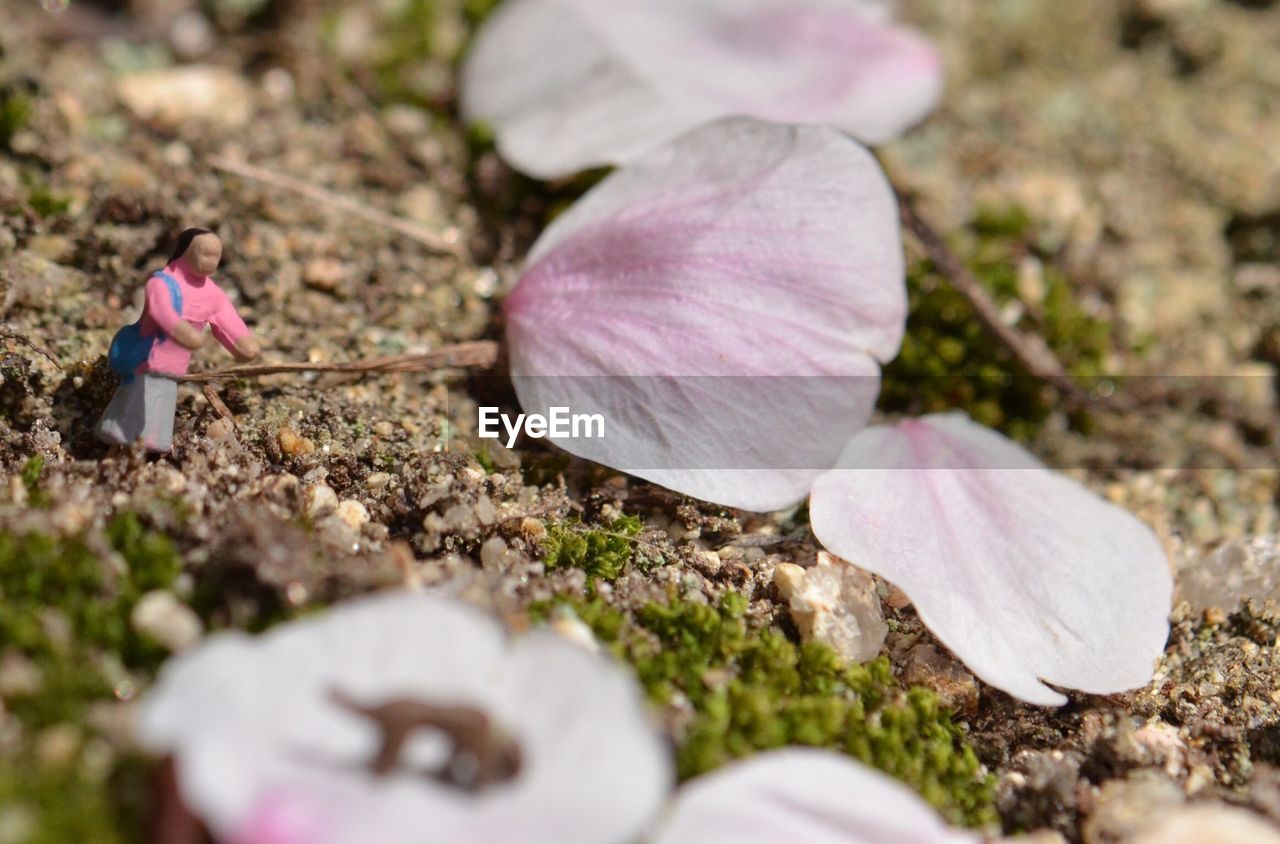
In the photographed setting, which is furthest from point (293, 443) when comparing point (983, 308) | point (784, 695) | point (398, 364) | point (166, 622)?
point (983, 308)

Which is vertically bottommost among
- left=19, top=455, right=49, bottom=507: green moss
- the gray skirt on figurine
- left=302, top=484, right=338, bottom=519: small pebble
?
left=302, top=484, right=338, bottom=519: small pebble

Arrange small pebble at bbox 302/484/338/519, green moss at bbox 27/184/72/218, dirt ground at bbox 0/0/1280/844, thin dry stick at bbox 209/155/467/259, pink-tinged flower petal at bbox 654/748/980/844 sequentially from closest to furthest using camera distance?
pink-tinged flower petal at bbox 654/748/980/844
dirt ground at bbox 0/0/1280/844
small pebble at bbox 302/484/338/519
green moss at bbox 27/184/72/218
thin dry stick at bbox 209/155/467/259

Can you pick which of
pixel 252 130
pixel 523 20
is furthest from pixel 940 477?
pixel 252 130

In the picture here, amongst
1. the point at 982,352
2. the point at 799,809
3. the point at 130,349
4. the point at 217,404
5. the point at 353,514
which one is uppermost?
the point at 130,349

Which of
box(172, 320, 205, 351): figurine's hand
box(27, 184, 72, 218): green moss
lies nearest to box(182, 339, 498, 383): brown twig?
box(172, 320, 205, 351): figurine's hand

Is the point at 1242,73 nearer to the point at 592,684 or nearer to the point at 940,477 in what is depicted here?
the point at 940,477

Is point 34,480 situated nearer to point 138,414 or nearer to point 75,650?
point 138,414

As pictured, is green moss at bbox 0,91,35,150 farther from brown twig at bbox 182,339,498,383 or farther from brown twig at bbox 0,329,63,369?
brown twig at bbox 182,339,498,383
